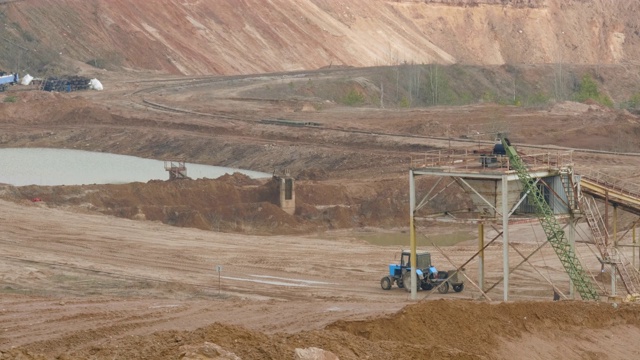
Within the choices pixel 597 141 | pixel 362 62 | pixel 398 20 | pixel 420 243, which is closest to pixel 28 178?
pixel 420 243

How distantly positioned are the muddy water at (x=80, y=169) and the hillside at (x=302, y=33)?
34.9 m

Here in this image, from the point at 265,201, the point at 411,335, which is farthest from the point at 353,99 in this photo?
the point at 411,335

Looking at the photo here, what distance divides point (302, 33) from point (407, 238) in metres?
95.0

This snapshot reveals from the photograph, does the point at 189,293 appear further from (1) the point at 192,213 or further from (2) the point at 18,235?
(1) the point at 192,213

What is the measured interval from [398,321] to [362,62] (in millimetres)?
131742

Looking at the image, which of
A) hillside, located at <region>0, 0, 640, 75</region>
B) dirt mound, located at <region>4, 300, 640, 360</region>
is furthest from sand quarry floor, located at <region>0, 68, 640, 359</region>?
hillside, located at <region>0, 0, 640, 75</region>

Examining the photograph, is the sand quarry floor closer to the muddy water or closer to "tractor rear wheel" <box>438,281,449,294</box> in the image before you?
"tractor rear wheel" <box>438,281,449,294</box>

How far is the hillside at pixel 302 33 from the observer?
12925cm

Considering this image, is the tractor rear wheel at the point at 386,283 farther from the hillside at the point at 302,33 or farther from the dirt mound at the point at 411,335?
the hillside at the point at 302,33

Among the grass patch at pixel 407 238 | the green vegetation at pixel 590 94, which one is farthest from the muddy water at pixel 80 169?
the green vegetation at pixel 590 94

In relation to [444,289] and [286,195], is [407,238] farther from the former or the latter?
[444,289]

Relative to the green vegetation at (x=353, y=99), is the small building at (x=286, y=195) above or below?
below

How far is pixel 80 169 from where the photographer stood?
7888 centimetres

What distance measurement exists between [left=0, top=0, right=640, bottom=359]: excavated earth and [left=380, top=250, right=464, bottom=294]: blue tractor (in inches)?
17.8
